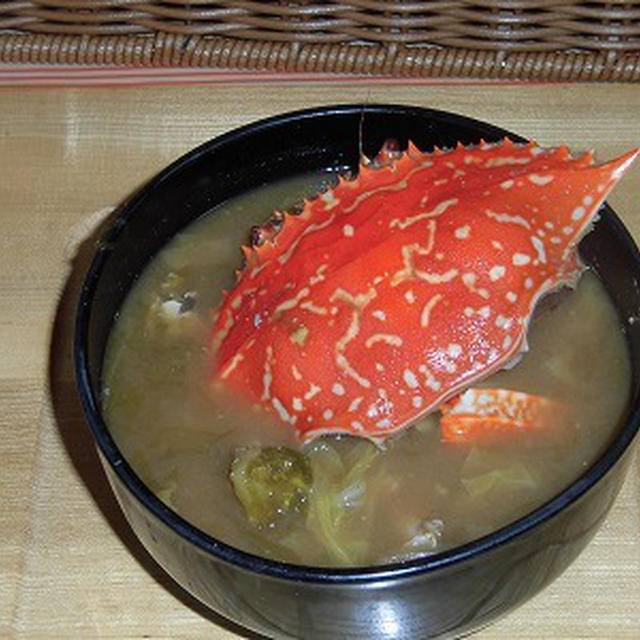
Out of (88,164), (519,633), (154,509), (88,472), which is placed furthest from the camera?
(88,164)

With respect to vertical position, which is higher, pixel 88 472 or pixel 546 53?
pixel 546 53

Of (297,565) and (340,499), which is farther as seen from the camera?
(340,499)

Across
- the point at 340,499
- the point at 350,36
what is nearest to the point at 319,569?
the point at 340,499

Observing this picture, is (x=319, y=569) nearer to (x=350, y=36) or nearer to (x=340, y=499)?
(x=340, y=499)

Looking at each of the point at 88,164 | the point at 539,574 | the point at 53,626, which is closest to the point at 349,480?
the point at 539,574

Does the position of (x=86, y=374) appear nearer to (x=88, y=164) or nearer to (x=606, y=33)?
(x=88, y=164)

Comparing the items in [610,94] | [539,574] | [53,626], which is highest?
[610,94]
